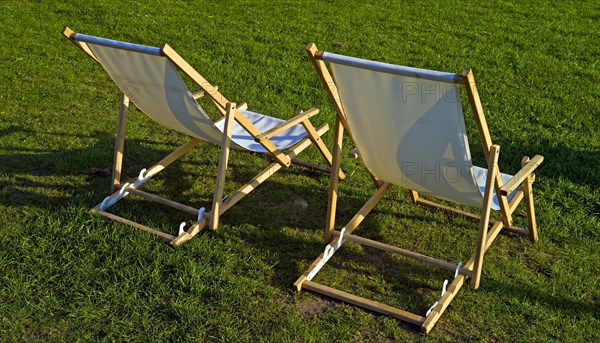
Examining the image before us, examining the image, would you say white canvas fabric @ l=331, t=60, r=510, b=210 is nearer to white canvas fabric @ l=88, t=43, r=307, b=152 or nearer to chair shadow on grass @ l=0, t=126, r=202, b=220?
white canvas fabric @ l=88, t=43, r=307, b=152

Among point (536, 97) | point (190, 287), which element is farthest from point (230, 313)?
point (536, 97)

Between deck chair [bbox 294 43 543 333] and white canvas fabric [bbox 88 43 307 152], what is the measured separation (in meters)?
0.85

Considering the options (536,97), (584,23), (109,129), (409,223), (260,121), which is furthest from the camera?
(584,23)

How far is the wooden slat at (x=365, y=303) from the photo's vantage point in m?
3.63

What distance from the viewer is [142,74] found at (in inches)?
166

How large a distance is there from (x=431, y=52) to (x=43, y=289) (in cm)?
545

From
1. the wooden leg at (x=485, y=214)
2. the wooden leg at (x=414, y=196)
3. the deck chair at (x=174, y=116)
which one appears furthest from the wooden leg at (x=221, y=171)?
the wooden leg at (x=485, y=214)

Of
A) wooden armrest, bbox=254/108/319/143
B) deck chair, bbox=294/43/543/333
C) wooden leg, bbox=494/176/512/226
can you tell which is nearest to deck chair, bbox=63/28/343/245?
wooden armrest, bbox=254/108/319/143

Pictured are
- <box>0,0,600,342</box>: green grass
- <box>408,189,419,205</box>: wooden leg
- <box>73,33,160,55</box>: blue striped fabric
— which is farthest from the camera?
<box>408,189,419,205</box>: wooden leg

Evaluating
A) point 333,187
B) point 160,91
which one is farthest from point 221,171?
point 333,187

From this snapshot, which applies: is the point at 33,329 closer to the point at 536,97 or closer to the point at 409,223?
the point at 409,223

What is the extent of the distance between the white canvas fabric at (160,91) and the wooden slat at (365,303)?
1102 mm

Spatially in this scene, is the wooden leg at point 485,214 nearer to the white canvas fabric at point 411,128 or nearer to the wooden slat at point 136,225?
the white canvas fabric at point 411,128

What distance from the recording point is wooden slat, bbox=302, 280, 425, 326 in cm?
363
